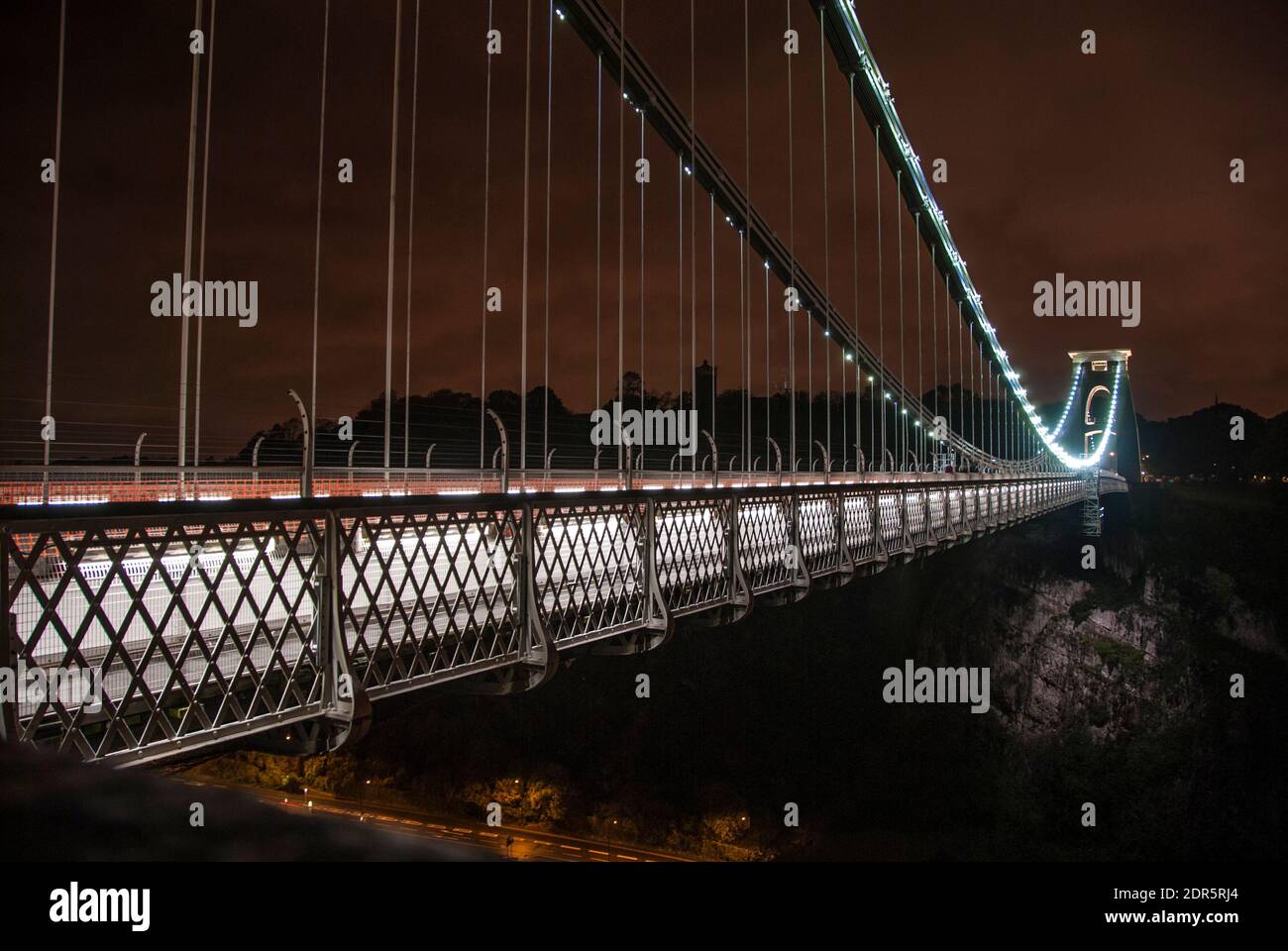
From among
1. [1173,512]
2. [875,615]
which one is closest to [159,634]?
[875,615]

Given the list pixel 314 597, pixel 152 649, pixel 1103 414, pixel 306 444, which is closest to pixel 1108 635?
pixel 306 444

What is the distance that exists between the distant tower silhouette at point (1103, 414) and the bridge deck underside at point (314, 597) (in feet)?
235

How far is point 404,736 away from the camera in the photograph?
88.3 ft

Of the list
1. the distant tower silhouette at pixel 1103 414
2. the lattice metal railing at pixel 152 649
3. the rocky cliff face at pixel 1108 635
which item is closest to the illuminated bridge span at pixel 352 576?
the lattice metal railing at pixel 152 649

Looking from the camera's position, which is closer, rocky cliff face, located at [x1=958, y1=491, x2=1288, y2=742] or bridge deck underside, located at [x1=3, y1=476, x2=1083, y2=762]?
bridge deck underside, located at [x1=3, y1=476, x2=1083, y2=762]

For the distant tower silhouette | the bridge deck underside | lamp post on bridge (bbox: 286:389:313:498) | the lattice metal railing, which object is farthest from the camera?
the distant tower silhouette

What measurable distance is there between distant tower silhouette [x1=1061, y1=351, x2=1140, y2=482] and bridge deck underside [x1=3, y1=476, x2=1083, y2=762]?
71.6 meters

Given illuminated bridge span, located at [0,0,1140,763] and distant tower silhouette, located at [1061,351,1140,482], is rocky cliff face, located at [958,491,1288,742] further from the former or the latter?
distant tower silhouette, located at [1061,351,1140,482]

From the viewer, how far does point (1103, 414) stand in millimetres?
89250

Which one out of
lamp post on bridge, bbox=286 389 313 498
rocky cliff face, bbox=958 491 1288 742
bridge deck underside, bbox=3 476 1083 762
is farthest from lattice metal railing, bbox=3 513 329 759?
rocky cliff face, bbox=958 491 1288 742

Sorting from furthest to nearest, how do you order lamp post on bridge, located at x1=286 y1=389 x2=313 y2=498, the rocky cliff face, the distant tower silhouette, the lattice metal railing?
the distant tower silhouette → the rocky cliff face → lamp post on bridge, located at x1=286 y1=389 x2=313 y2=498 → the lattice metal railing

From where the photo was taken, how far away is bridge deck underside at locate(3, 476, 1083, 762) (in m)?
3.77

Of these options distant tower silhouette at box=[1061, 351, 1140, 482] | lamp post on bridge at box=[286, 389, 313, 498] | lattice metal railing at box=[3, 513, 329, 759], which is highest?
distant tower silhouette at box=[1061, 351, 1140, 482]

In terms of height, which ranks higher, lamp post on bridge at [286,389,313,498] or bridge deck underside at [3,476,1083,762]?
lamp post on bridge at [286,389,313,498]
